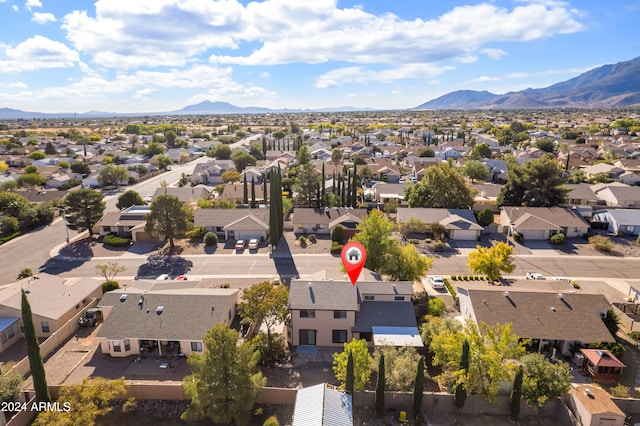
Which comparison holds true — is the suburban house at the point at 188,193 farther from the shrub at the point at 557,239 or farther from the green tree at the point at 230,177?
the shrub at the point at 557,239

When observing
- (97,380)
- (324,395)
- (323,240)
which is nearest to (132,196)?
(323,240)

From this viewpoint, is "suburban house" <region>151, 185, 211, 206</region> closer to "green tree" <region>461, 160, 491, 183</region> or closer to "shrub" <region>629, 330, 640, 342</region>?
"green tree" <region>461, 160, 491, 183</region>

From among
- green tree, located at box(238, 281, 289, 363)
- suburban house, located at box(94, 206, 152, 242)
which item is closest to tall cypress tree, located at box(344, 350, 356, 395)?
green tree, located at box(238, 281, 289, 363)

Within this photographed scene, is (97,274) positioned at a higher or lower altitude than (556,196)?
lower

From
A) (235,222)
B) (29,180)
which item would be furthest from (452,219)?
(29,180)

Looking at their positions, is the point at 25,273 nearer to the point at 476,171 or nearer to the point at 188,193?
the point at 188,193

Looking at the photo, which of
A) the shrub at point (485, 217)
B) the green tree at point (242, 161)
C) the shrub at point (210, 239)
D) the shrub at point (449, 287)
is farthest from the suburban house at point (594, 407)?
the green tree at point (242, 161)

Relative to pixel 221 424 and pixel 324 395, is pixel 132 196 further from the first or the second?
pixel 324 395
